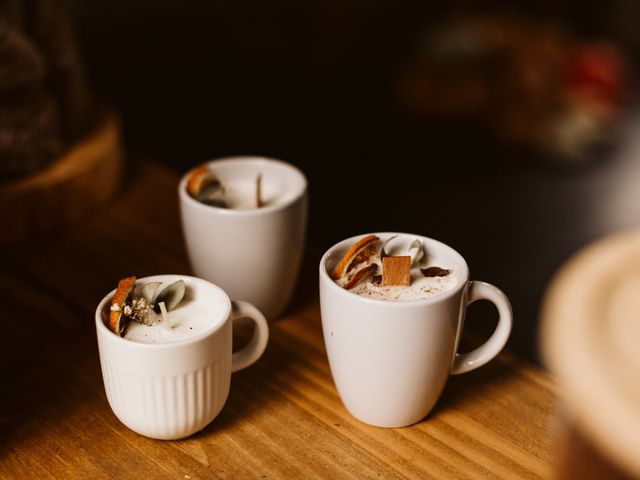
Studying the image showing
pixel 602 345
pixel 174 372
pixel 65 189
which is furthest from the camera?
pixel 65 189

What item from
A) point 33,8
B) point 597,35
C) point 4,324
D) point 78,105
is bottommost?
point 597,35

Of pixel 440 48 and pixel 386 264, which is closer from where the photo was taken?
pixel 386 264

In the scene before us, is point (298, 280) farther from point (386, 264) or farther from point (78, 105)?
point (78, 105)

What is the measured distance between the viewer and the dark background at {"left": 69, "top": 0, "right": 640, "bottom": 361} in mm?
2064

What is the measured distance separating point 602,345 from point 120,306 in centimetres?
43

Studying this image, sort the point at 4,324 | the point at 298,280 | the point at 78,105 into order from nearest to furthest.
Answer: the point at 4,324, the point at 298,280, the point at 78,105

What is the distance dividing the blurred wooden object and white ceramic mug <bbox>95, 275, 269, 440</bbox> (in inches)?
14.2

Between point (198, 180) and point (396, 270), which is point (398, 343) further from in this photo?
point (198, 180)

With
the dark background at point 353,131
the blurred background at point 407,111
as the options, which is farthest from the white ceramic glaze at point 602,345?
the dark background at point 353,131

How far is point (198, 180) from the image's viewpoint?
33.7 inches

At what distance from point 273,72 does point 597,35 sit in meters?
1.97

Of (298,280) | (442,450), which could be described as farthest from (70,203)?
(442,450)

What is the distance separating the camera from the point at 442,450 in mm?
701

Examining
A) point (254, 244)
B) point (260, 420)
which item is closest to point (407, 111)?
point (254, 244)
